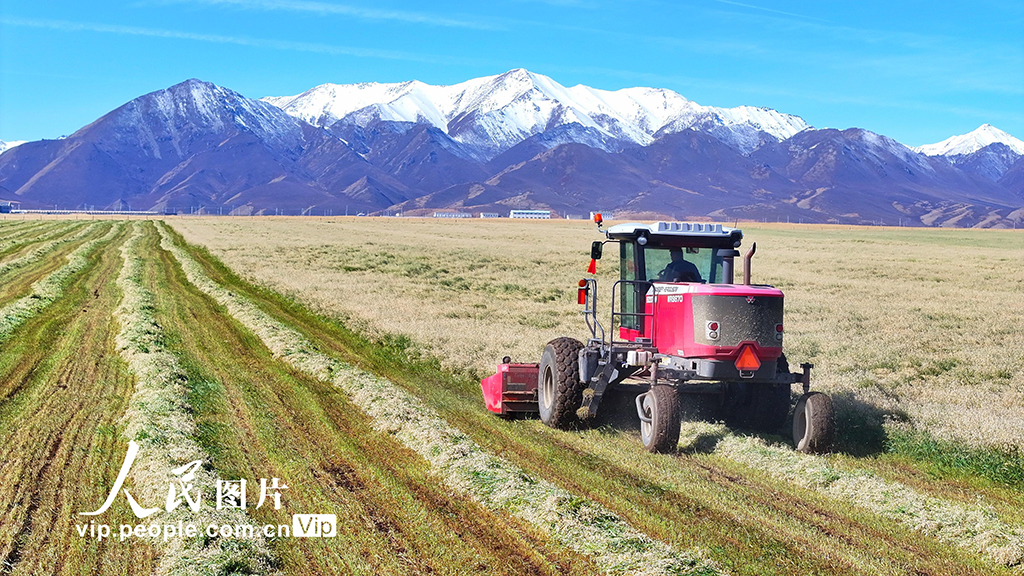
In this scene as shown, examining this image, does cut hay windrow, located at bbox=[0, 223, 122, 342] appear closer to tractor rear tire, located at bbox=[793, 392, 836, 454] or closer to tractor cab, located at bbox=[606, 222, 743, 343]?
tractor cab, located at bbox=[606, 222, 743, 343]

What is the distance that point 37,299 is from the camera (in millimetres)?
24828

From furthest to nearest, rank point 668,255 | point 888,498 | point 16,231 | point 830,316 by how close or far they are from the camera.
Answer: point 16,231 < point 830,316 < point 668,255 < point 888,498

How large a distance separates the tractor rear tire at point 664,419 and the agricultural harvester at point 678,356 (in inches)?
0.5

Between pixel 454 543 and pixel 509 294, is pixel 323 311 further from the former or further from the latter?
pixel 454 543

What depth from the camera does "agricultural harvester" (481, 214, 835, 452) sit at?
1049 cm

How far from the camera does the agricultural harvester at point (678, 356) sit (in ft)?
34.4

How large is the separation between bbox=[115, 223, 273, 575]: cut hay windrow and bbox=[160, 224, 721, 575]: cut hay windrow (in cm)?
238

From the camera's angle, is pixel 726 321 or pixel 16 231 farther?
pixel 16 231

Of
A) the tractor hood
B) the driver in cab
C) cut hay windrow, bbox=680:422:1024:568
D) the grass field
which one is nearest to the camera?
the grass field

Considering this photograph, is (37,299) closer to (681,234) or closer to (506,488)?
(681,234)

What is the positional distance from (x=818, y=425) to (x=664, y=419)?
6.25ft

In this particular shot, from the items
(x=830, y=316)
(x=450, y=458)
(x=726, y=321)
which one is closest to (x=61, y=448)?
(x=450, y=458)

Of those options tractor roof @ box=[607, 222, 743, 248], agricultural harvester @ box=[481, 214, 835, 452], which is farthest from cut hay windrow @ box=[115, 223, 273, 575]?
tractor roof @ box=[607, 222, 743, 248]

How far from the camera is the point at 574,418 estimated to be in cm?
1221
